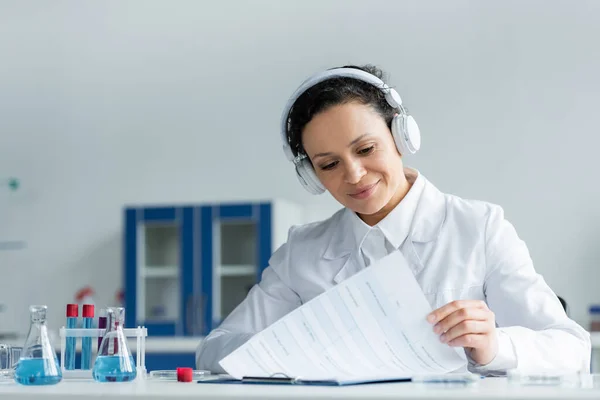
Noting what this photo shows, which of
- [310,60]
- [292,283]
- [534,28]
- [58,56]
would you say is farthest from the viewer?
[58,56]

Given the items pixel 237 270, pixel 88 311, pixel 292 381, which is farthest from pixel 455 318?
pixel 237 270

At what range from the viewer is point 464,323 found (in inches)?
48.3

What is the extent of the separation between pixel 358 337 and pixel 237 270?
3.46 m

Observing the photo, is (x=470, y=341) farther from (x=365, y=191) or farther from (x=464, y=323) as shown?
(x=365, y=191)

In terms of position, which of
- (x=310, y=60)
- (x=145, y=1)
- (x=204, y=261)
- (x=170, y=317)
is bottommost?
(x=170, y=317)

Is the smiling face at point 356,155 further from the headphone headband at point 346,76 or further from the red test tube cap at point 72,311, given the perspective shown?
the red test tube cap at point 72,311

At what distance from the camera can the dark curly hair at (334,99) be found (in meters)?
1.78

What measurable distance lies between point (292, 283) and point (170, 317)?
297cm

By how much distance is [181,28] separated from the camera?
5227mm

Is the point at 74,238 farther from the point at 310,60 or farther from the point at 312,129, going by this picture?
the point at 312,129

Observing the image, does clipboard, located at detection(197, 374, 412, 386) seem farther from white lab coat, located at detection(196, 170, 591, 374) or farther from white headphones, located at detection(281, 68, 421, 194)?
white headphones, located at detection(281, 68, 421, 194)

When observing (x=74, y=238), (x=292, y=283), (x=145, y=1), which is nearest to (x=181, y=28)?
(x=145, y=1)

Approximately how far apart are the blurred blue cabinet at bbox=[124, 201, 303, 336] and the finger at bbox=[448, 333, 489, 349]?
3.35 metres

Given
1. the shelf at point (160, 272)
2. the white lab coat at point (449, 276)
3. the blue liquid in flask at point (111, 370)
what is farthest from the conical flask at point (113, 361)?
the shelf at point (160, 272)
